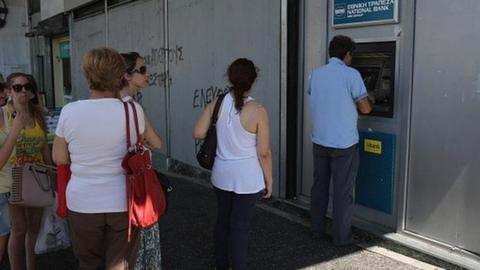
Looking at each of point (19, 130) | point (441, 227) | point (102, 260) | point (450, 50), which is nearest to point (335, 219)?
point (441, 227)

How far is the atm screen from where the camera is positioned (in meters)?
4.32

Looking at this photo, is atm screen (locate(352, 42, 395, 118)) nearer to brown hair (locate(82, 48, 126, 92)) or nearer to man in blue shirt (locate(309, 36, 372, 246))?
man in blue shirt (locate(309, 36, 372, 246))

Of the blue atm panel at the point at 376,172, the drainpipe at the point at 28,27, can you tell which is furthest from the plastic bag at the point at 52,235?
the drainpipe at the point at 28,27

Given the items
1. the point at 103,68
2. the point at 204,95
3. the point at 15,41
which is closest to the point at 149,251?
the point at 103,68

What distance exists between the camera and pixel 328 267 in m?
3.92

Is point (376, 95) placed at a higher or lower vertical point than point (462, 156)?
higher

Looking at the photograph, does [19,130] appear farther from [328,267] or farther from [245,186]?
[328,267]

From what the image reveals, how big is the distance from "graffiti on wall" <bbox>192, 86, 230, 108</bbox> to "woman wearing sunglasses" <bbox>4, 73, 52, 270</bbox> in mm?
3324

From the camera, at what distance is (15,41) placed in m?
17.0

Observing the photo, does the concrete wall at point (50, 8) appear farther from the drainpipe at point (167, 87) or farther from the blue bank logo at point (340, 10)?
the blue bank logo at point (340, 10)

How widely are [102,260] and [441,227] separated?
260 cm

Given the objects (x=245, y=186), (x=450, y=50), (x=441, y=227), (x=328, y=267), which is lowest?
(x=328, y=267)

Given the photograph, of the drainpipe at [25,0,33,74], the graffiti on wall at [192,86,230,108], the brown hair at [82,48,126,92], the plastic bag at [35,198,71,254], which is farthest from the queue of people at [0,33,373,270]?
the drainpipe at [25,0,33,74]

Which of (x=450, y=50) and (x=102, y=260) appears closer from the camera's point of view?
(x=102, y=260)
